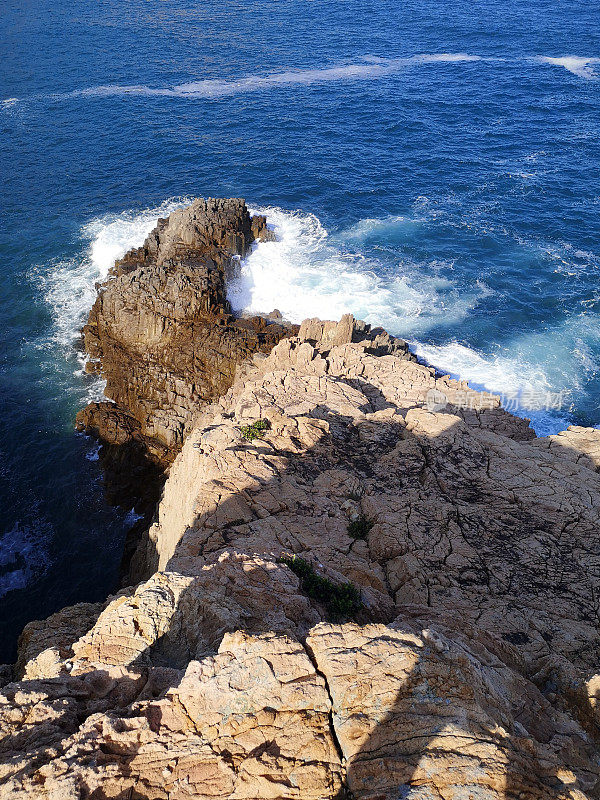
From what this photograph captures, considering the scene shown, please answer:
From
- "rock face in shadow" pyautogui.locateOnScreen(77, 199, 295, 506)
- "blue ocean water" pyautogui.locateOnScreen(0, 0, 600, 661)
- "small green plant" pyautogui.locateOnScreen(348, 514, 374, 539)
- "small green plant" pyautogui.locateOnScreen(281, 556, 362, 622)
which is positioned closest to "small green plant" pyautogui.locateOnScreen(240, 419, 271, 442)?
"small green plant" pyautogui.locateOnScreen(348, 514, 374, 539)

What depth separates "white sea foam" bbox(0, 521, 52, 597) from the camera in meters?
33.0

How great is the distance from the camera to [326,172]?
230 feet

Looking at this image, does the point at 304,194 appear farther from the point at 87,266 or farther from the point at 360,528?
the point at 360,528

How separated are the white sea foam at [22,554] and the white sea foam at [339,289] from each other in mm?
24972

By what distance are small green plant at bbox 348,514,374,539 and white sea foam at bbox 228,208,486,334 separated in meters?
30.1

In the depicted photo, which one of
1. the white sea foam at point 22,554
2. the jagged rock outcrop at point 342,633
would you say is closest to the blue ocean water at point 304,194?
the white sea foam at point 22,554

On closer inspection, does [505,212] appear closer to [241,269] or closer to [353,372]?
[241,269]

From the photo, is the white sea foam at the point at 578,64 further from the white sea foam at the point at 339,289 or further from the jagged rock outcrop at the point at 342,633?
the jagged rock outcrop at the point at 342,633

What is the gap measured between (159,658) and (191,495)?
900 cm

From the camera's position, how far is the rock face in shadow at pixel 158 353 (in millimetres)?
40062

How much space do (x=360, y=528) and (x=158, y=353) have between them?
29134mm

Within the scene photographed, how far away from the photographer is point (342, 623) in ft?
47.7

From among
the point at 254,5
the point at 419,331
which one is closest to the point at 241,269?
the point at 419,331

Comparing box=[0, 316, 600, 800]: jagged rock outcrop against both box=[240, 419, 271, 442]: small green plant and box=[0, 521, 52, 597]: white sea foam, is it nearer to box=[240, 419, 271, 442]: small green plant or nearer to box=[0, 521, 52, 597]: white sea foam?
box=[240, 419, 271, 442]: small green plant
